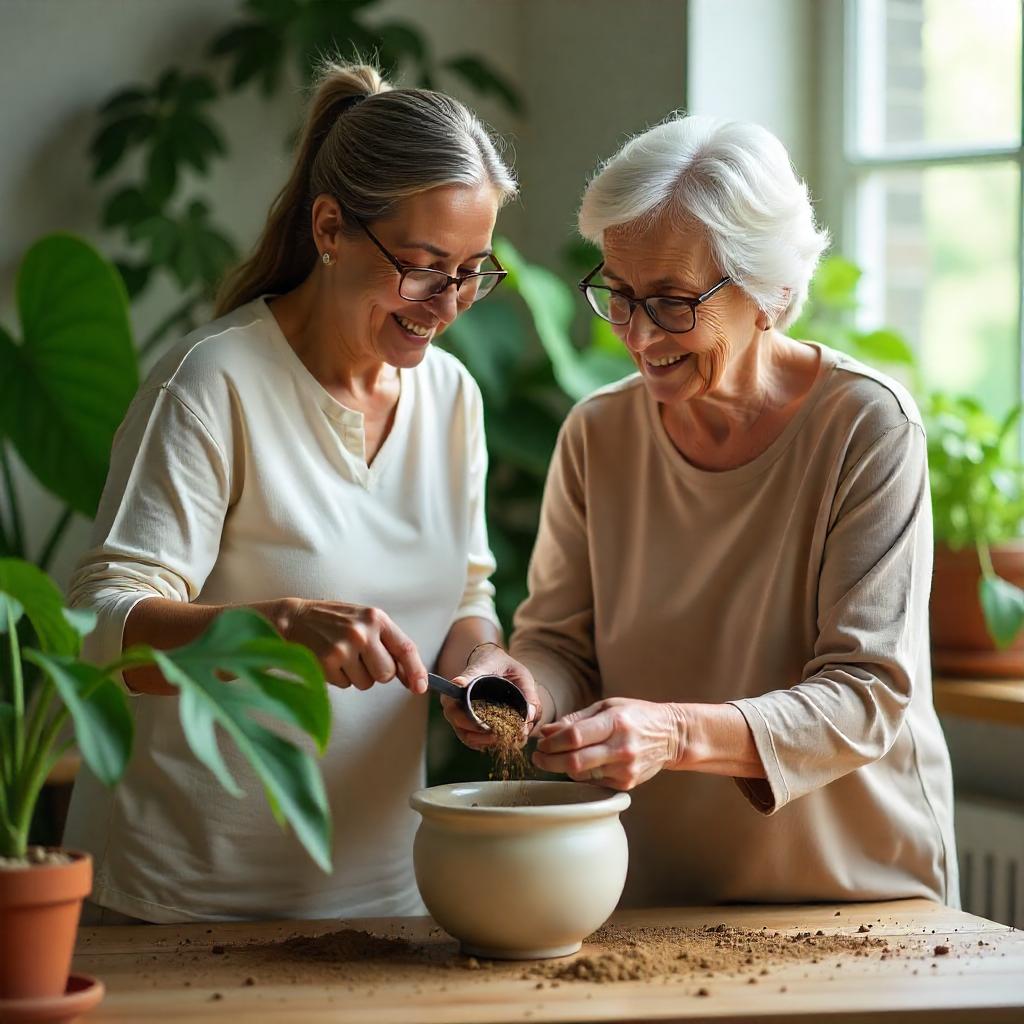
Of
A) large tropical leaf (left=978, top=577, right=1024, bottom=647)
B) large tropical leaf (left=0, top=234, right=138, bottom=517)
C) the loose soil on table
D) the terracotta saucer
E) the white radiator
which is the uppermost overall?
large tropical leaf (left=0, top=234, right=138, bottom=517)

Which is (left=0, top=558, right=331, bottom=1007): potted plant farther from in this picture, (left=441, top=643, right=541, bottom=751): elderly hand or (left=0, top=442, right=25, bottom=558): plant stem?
(left=0, top=442, right=25, bottom=558): plant stem

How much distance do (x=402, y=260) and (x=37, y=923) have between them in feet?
2.98

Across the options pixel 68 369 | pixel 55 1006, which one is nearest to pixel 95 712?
pixel 55 1006

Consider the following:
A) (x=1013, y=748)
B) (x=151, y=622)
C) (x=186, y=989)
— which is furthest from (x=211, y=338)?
(x=1013, y=748)

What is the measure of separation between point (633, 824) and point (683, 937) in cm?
35

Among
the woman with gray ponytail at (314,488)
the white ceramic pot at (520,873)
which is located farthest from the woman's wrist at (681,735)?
the woman with gray ponytail at (314,488)

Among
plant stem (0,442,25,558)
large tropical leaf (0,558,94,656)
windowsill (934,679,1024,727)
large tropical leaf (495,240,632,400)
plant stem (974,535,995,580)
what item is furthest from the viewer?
large tropical leaf (495,240,632,400)

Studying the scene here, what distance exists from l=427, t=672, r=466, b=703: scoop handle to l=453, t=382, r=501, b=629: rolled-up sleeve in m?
0.34

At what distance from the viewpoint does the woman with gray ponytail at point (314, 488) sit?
5.68 ft

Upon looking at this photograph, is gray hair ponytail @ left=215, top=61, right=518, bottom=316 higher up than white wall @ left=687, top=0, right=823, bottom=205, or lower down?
lower down

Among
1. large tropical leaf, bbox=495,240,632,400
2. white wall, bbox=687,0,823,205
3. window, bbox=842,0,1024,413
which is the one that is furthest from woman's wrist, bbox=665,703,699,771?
white wall, bbox=687,0,823,205

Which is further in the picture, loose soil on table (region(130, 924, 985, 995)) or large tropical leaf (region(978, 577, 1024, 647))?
large tropical leaf (region(978, 577, 1024, 647))

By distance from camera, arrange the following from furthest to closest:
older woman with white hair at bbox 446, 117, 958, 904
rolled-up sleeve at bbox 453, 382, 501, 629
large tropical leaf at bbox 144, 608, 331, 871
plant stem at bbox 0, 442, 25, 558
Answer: plant stem at bbox 0, 442, 25, 558 < rolled-up sleeve at bbox 453, 382, 501, 629 < older woman with white hair at bbox 446, 117, 958, 904 < large tropical leaf at bbox 144, 608, 331, 871

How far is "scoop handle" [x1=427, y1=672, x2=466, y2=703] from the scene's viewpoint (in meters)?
1.65
